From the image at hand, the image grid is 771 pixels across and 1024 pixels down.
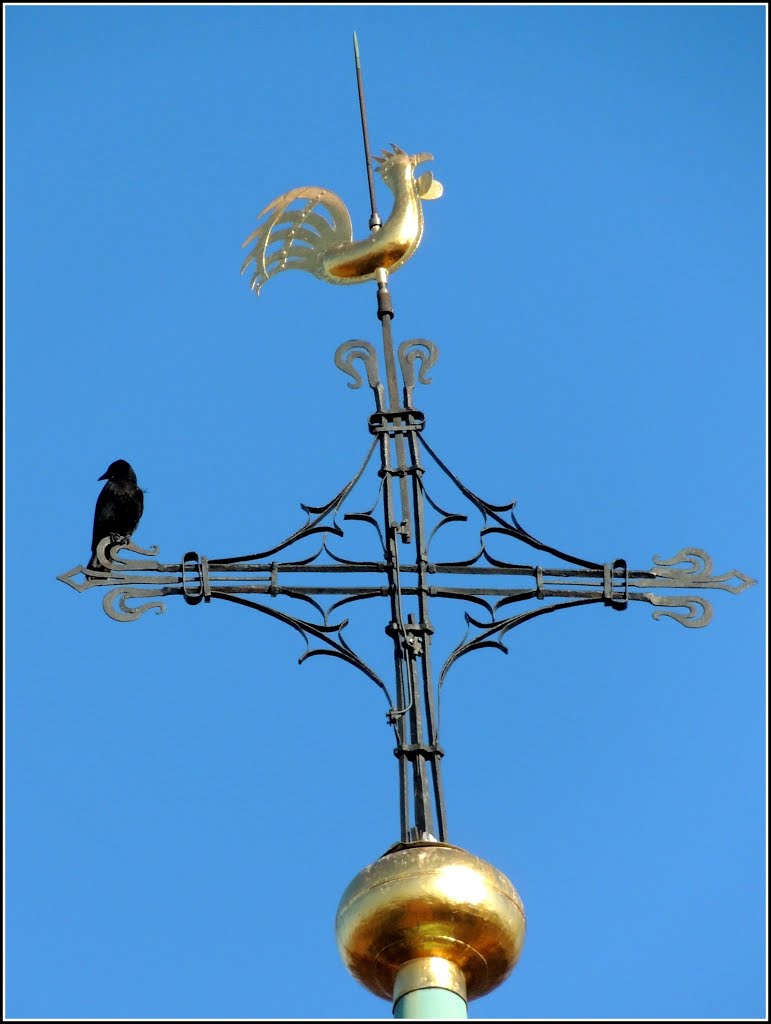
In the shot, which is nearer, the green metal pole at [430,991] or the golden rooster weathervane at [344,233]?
the green metal pole at [430,991]

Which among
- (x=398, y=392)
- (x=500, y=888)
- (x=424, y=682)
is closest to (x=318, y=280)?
(x=398, y=392)

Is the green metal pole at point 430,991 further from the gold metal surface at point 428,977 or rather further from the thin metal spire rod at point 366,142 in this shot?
the thin metal spire rod at point 366,142

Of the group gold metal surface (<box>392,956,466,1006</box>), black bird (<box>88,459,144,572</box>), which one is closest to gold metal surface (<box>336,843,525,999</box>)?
gold metal surface (<box>392,956,466,1006</box>)

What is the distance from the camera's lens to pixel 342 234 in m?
9.85

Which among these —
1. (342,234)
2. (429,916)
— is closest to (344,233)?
(342,234)

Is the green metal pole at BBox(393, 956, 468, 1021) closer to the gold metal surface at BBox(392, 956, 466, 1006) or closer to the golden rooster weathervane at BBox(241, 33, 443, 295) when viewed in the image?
the gold metal surface at BBox(392, 956, 466, 1006)

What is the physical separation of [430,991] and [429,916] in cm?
24

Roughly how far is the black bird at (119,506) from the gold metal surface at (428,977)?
228 cm

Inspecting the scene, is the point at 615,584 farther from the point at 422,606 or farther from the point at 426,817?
the point at 426,817

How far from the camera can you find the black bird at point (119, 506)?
8945 mm

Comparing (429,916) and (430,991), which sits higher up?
(429,916)

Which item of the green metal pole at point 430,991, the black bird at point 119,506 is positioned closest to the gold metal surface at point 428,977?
the green metal pole at point 430,991

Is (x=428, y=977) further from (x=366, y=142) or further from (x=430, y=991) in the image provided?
(x=366, y=142)

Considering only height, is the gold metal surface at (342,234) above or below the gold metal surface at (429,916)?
above
